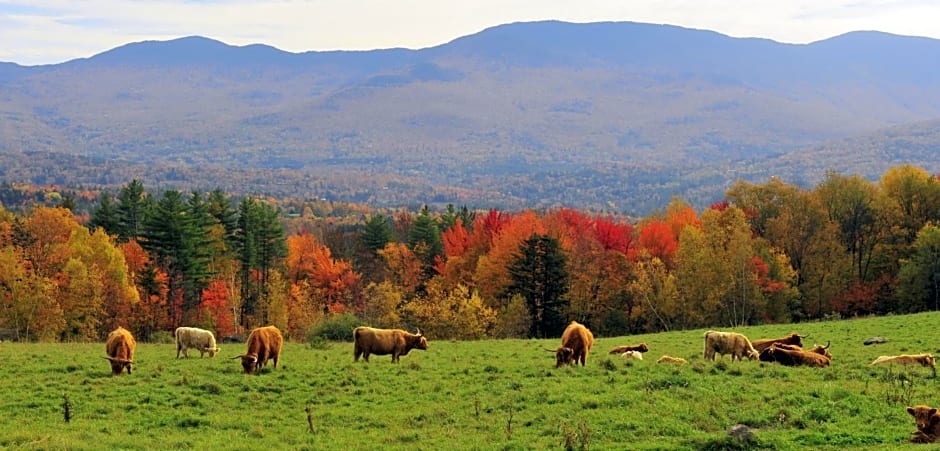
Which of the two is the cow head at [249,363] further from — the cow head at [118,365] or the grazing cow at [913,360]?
the grazing cow at [913,360]

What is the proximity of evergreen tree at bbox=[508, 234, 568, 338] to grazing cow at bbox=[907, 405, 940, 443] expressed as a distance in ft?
135

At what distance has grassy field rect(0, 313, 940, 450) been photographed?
49.0 ft

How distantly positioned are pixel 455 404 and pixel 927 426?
9.35 meters

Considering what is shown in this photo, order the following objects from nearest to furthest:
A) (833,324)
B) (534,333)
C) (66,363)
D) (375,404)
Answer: (375,404)
(66,363)
(833,324)
(534,333)

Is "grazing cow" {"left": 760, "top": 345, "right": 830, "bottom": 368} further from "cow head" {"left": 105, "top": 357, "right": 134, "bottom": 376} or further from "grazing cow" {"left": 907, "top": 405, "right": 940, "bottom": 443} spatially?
"cow head" {"left": 105, "top": 357, "right": 134, "bottom": 376}

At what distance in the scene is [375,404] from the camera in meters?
18.5

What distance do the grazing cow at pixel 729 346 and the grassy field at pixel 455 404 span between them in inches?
107

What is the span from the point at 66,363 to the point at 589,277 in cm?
4045

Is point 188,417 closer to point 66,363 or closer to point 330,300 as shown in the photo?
point 66,363

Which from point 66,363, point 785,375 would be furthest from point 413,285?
point 785,375

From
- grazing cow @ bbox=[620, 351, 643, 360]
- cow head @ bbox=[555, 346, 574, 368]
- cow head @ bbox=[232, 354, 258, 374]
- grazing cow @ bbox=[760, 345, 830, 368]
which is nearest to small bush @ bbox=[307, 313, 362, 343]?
grazing cow @ bbox=[620, 351, 643, 360]

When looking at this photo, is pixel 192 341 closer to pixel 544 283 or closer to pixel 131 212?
pixel 544 283

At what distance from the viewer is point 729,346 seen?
24547 mm

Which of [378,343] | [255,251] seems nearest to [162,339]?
[378,343]
